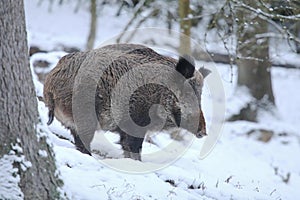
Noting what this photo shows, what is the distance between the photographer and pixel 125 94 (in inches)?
223

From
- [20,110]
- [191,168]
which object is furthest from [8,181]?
[191,168]

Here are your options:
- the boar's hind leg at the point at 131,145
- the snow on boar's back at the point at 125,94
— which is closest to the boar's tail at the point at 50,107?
the snow on boar's back at the point at 125,94

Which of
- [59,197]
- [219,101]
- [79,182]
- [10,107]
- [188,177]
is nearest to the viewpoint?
[10,107]

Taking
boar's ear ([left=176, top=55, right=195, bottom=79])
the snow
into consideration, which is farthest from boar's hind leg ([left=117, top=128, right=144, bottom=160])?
the snow

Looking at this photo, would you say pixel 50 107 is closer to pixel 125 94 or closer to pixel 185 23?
pixel 125 94

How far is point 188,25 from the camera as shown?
9805mm

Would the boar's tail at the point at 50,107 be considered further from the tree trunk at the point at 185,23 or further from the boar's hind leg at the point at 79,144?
the tree trunk at the point at 185,23

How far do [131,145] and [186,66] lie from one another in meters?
1.03

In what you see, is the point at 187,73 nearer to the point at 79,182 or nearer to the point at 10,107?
the point at 79,182

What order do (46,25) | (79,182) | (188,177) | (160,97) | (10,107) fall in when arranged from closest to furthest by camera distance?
(10,107)
(79,182)
(188,177)
(160,97)
(46,25)

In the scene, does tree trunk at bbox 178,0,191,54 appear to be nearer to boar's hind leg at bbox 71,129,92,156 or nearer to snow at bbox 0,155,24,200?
boar's hind leg at bbox 71,129,92,156

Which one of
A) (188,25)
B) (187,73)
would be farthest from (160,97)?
(188,25)

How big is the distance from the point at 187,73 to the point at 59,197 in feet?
8.12

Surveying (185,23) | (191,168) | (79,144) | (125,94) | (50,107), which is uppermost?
(185,23)
